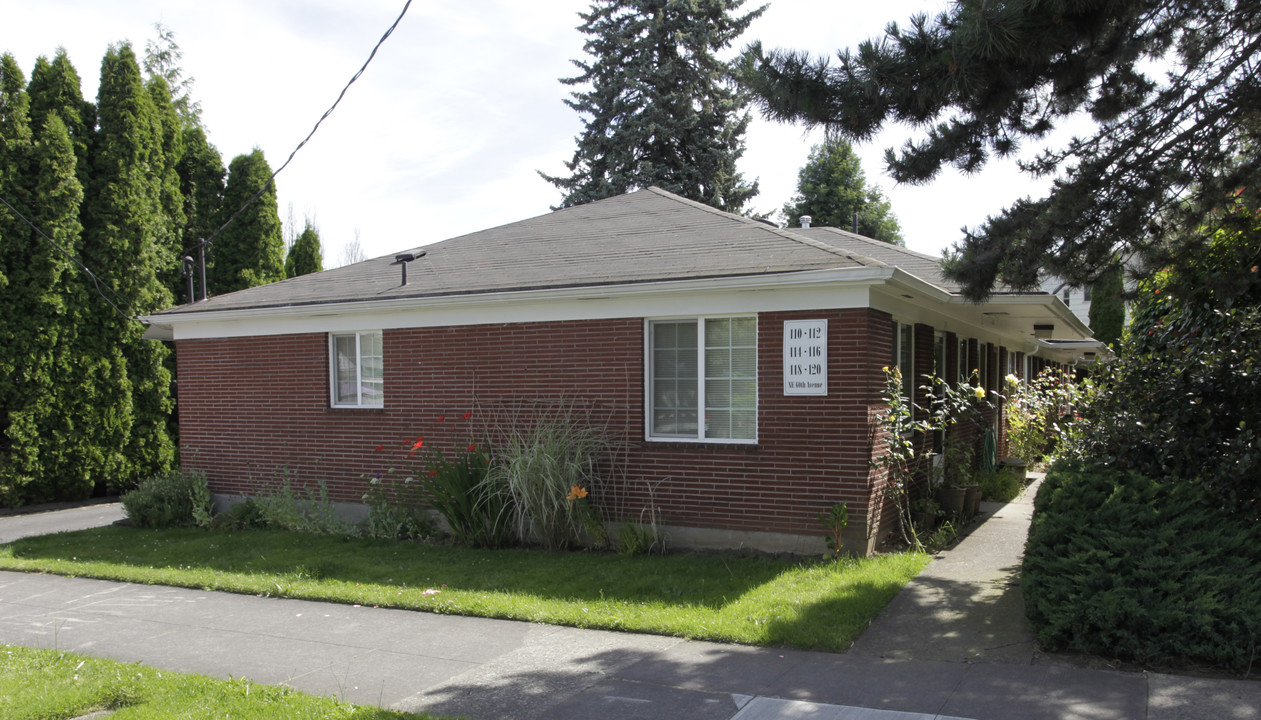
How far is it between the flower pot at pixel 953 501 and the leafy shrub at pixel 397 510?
6.29 metres

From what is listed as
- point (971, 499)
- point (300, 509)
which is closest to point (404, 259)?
point (300, 509)

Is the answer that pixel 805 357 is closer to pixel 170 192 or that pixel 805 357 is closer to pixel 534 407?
pixel 534 407

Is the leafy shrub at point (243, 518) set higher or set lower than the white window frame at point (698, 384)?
lower

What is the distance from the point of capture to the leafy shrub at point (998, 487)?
496 inches

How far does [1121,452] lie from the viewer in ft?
23.3

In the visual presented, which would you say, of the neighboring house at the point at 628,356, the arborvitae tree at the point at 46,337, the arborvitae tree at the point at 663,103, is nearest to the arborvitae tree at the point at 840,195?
the arborvitae tree at the point at 663,103

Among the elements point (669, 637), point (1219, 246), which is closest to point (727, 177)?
point (1219, 246)

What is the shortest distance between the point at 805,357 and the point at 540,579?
3378mm

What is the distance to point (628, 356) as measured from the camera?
937cm

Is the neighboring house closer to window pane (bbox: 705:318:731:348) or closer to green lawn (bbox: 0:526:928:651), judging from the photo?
window pane (bbox: 705:318:731:348)

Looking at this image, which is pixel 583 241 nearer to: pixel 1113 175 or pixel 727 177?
pixel 1113 175

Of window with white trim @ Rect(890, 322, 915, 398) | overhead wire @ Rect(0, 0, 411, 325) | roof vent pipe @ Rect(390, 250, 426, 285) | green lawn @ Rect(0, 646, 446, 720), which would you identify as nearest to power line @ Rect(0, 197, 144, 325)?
overhead wire @ Rect(0, 0, 411, 325)

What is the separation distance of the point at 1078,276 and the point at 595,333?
190 inches

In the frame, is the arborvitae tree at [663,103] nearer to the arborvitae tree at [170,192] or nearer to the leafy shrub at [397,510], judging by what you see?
the arborvitae tree at [170,192]
